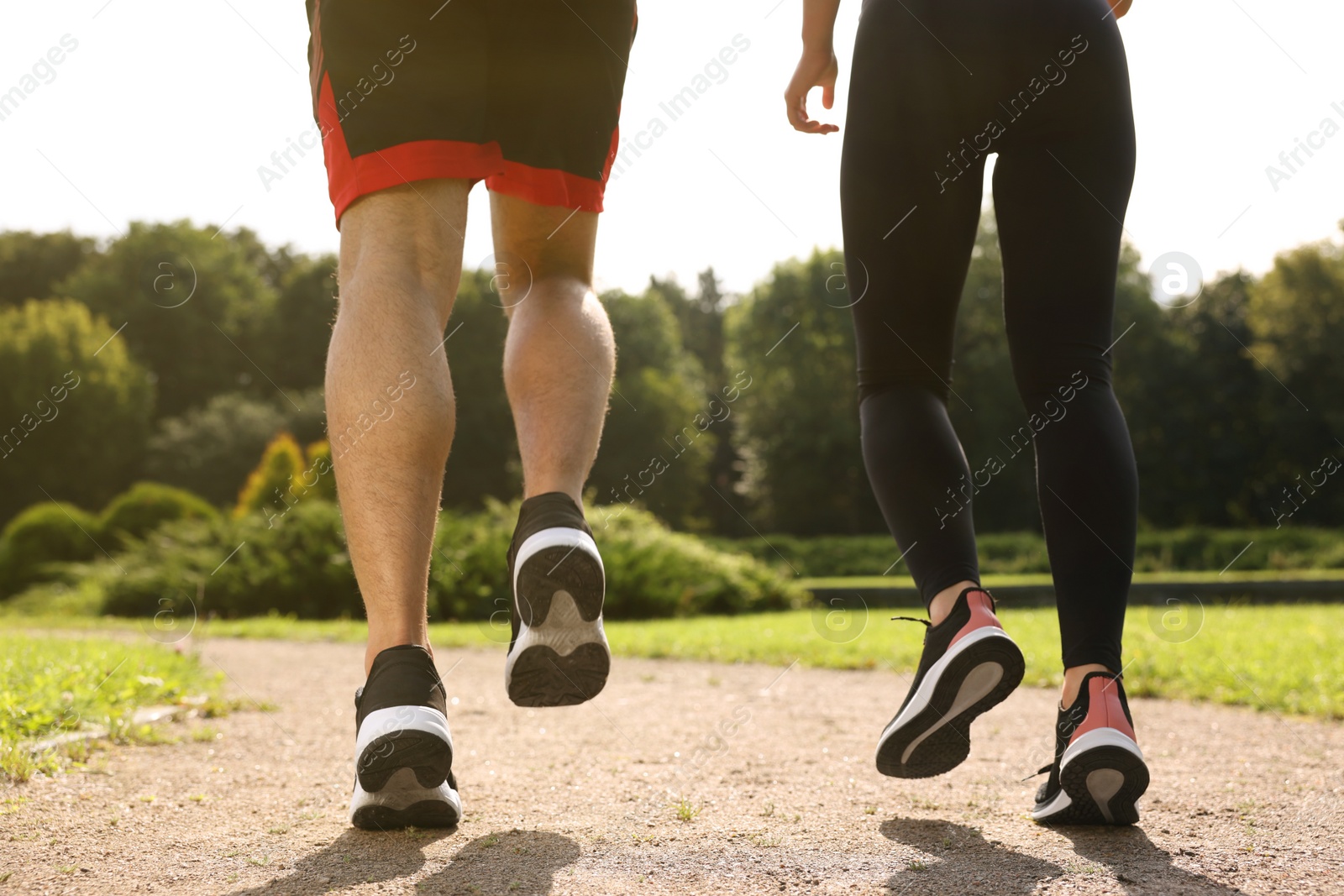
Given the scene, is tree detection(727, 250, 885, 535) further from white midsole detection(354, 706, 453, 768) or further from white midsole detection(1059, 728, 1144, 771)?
white midsole detection(354, 706, 453, 768)

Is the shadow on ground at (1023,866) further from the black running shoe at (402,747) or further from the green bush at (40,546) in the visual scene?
the green bush at (40,546)

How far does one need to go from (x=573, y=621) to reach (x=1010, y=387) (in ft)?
115

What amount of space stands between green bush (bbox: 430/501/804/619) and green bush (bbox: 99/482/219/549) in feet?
24.4

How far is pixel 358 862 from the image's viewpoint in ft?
4.76

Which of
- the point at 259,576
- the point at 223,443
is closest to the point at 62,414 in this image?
the point at 223,443

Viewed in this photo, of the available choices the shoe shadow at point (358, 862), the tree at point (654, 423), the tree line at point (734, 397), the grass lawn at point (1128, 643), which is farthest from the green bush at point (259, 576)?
the tree at point (654, 423)

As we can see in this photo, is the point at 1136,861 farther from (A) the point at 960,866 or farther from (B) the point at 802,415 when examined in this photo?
(B) the point at 802,415

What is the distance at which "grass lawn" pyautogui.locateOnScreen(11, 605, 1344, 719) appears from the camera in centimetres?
383

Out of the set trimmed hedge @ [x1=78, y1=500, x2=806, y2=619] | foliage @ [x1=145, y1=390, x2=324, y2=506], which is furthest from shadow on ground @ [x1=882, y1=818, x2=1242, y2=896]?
foliage @ [x1=145, y1=390, x2=324, y2=506]

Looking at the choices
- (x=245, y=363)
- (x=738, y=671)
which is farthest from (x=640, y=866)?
(x=245, y=363)

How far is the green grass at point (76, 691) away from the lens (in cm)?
231

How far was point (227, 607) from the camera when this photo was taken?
10414 mm

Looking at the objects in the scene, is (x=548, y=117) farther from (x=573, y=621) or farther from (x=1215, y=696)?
(x=1215, y=696)

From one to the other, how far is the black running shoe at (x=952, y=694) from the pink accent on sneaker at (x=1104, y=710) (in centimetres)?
12
